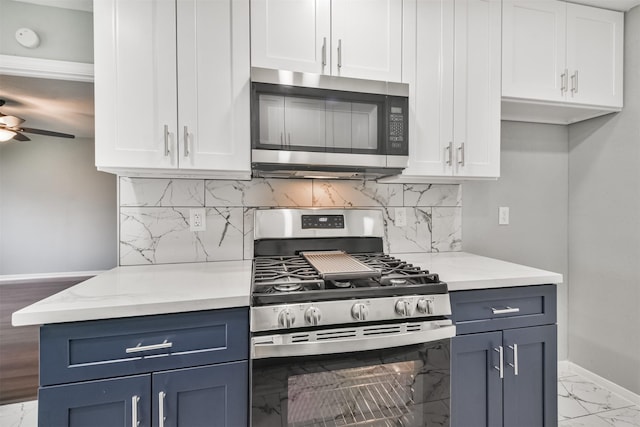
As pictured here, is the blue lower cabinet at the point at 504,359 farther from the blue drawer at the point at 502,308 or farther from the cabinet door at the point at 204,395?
the cabinet door at the point at 204,395

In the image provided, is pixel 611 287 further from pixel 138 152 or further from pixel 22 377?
pixel 22 377

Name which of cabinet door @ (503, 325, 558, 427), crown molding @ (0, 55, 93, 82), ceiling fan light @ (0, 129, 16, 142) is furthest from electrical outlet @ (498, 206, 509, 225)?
ceiling fan light @ (0, 129, 16, 142)

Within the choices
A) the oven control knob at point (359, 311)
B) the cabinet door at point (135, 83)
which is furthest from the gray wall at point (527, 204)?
the cabinet door at point (135, 83)

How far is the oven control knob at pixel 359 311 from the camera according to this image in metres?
1.20

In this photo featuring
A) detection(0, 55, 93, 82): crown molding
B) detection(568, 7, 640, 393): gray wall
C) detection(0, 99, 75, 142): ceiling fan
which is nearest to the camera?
detection(0, 55, 93, 82): crown molding

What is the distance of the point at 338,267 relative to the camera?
1.44m

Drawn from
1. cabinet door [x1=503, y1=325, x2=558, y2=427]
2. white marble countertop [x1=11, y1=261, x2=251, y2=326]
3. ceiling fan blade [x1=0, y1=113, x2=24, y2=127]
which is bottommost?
cabinet door [x1=503, y1=325, x2=558, y2=427]

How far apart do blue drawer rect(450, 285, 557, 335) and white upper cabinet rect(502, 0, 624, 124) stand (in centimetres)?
112

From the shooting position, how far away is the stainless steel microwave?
1480 mm

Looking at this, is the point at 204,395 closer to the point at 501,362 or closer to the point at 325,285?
the point at 325,285

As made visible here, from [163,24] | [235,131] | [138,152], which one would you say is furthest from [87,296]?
[163,24]

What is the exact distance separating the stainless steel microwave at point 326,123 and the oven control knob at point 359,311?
2.25ft

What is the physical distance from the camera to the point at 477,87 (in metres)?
1.81

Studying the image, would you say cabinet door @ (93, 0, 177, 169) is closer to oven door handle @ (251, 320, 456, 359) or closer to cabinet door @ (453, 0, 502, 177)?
oven door handle @ (251, 320, 456, 359)
